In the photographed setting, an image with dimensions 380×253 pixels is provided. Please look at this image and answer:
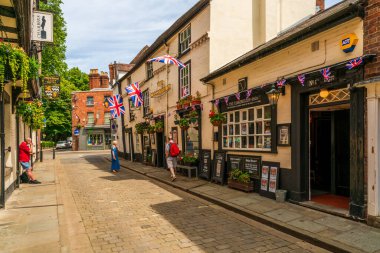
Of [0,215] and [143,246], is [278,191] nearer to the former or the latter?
[143,246]

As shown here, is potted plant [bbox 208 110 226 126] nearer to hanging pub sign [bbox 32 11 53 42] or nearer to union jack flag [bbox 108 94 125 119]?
hanging pub sign [bbox 32 11 53 42]

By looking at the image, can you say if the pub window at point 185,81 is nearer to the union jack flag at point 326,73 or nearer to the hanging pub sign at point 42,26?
the hanging pub sign at point 42,26

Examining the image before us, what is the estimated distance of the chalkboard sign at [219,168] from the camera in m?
10.8

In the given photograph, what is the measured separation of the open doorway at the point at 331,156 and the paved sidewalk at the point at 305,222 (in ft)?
3.31

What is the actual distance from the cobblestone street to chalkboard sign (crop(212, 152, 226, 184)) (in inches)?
61.5

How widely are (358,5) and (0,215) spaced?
30.5 feet

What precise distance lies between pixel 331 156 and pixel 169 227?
5.12 metres

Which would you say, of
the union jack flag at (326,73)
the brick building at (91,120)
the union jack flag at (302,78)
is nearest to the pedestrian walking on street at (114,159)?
the union jack flag at (302,78)

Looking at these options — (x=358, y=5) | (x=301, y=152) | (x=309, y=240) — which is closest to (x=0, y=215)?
(x=309, y=240)

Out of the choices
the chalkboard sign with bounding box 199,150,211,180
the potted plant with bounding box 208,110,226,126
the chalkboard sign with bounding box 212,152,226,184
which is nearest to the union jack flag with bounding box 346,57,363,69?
the potted plant with bounding box 208,110,226,126

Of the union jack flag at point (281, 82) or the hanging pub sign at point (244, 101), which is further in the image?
the hanging pub sign at point (244, 101)

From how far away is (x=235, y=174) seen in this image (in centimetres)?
975

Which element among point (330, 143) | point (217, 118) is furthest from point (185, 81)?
point (330, 143)

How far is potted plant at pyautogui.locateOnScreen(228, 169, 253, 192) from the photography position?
9.15 metres
